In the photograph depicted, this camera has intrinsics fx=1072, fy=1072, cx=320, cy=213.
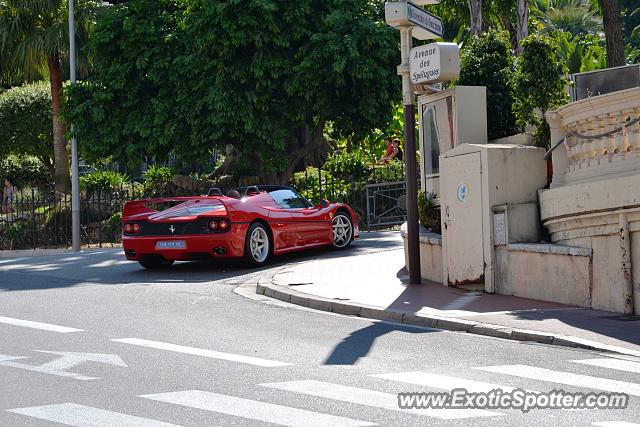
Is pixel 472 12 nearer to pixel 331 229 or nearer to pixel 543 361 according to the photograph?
pixel 331 229

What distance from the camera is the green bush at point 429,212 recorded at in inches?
617

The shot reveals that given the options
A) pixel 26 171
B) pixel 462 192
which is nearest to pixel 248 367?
pixel 462 192

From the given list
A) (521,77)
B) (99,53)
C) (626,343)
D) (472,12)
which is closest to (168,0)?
(99,53)

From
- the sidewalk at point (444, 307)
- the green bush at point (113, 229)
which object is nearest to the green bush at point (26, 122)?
the green bush at point (113, 229)

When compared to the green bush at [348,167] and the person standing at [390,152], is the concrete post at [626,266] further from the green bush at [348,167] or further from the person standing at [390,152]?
the person standing at [390,152]

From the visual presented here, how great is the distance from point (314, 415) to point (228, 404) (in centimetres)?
67

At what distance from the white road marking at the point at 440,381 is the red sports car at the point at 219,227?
28.2 ft

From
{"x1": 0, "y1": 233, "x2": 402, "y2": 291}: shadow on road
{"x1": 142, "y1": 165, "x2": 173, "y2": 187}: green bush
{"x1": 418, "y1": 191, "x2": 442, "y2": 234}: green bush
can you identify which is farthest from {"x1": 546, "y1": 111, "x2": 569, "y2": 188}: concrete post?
{"x1": 142, "y1": 165, "x2": 173, "y2": 187}: green bush

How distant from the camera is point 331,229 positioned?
18.8 m

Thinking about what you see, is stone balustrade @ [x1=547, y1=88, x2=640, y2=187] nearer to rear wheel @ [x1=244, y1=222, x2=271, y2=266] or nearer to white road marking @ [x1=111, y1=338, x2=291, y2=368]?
white road marking @ [x1=111, y1=338, x2=291, y2=368]

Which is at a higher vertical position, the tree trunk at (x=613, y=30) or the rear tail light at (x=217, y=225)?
the tree trunk at (x=613, y=30)

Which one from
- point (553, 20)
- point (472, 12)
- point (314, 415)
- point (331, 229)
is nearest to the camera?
point (314, 415)

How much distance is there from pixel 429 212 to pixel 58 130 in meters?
20.0

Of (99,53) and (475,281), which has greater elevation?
(99,53)
